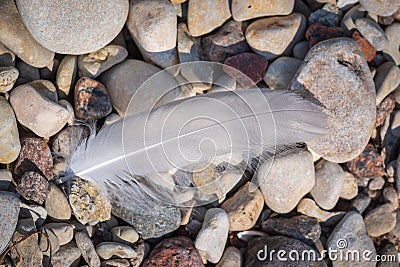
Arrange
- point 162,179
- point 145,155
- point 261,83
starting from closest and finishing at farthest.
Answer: point 145,155 → point 162,179 → point 261,83

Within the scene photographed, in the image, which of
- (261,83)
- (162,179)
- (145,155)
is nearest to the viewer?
(145,155)

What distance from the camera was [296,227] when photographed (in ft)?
12.3

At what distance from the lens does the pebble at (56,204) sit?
136 inches

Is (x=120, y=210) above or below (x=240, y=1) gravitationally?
below

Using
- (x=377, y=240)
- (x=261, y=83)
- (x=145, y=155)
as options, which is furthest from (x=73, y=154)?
(x=377, y=240)

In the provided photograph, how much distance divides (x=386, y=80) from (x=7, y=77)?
102 inches

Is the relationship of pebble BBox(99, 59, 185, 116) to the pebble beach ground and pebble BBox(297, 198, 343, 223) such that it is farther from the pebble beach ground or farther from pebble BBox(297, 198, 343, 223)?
pebble BBox(297, 198, 343, 223)

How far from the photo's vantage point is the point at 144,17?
3637 millimetres

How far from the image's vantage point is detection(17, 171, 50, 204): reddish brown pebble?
3.40 metres

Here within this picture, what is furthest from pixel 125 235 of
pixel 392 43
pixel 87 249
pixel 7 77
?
pixel 392 43

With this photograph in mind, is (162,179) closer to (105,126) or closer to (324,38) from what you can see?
(105,126)

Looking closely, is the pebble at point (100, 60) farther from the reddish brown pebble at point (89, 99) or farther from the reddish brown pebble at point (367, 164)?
the reddish brown pebble at point (367, 164)

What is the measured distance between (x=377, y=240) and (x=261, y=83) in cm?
143

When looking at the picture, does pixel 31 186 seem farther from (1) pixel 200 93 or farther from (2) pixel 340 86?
(2) pixel 340 86
